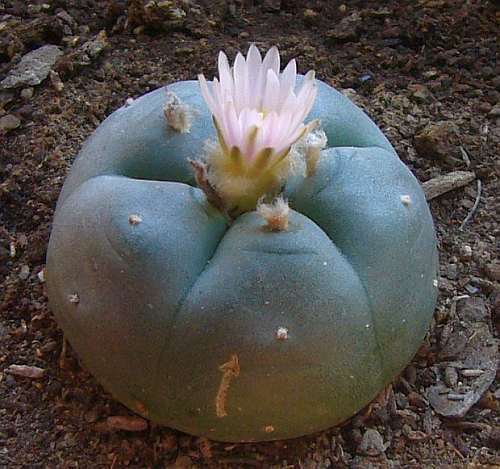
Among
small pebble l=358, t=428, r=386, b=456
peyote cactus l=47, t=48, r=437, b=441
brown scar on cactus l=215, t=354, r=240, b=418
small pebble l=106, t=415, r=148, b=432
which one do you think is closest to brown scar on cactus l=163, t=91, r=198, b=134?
peyote cactus l=47, t=48, r=437, b=441

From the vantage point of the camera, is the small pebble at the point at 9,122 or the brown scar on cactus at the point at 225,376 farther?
the small pebble at the point at 9,122

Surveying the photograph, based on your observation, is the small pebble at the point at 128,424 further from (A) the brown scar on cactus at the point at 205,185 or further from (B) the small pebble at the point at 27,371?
(A) the brown scar on cactus at the point at 205,185

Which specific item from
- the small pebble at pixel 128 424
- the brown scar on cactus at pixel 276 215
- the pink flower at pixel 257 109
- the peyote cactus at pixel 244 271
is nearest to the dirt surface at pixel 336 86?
the small pebble at pixel 128 424

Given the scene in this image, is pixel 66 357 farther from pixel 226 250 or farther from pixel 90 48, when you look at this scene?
pixel 90 48

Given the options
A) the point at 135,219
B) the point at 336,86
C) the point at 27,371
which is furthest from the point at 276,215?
the point at 336,86

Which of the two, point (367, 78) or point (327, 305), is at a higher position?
point (327, 305)

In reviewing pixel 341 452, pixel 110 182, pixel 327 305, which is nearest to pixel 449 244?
pixel 341 452

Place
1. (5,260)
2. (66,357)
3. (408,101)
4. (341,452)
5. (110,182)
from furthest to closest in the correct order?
(408,101) → (5,260) → (66,357) → (341,452) → (110,182)
